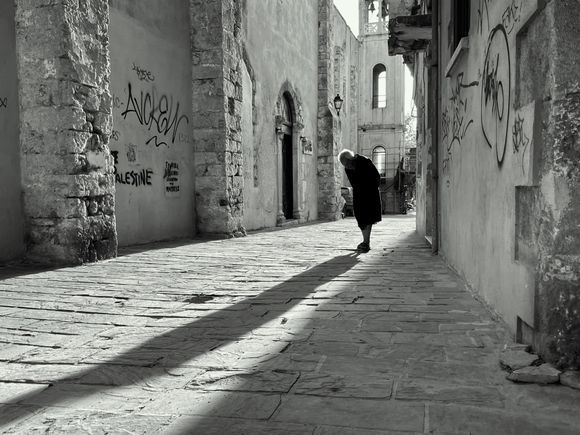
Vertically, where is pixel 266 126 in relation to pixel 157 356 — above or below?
above

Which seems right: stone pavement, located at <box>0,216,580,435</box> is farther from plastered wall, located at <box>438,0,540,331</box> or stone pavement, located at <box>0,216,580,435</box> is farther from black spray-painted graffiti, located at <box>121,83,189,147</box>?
black spray-painted graffiti, located at <box>121,83,189,147</box>

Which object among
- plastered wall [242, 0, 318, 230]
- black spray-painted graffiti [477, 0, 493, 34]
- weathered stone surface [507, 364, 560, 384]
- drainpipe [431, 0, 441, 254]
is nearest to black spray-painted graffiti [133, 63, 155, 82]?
plastered wall [242, 0, 318, 230]

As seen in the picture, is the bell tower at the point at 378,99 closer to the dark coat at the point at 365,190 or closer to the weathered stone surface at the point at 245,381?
the dark coat at the point at 365,190

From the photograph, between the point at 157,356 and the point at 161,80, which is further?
the point at 161,80

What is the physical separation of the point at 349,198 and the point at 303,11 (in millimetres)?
7424

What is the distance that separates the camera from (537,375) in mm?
2309

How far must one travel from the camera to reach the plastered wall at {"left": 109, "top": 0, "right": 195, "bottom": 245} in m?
8.01

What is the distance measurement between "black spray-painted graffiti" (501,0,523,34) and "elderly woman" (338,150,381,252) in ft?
14.9

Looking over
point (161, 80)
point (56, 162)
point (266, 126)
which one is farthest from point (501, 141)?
point (266, 126)

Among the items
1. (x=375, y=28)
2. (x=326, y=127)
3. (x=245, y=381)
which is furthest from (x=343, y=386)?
(x=375, y=28)

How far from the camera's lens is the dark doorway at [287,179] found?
47.9 ft

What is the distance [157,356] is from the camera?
2.82 meters

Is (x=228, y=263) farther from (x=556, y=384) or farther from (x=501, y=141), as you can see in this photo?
(x=556, y=384)

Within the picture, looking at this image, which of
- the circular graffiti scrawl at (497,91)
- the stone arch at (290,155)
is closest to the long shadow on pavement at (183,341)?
the circular graffiti scrawl at (497,91)
